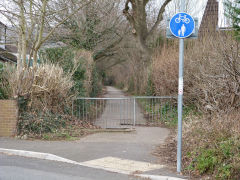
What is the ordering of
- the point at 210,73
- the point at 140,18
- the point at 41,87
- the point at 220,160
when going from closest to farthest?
the point at 220,160, the point at 210,73, the point at 41,87, the point at 140,18

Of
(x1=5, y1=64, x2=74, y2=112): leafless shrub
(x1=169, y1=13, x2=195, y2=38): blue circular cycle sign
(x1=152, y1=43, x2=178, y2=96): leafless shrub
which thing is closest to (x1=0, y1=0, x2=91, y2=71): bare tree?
(x1=5, y1=64, x2=74, y2=112): leafless shrub

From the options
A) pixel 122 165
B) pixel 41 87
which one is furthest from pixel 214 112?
pixel 41 87

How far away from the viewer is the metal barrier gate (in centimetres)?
1470

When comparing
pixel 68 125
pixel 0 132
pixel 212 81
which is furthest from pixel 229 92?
pixel 0 132

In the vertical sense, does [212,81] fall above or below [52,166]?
above

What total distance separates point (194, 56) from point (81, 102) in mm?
5166

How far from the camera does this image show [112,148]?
33.7ft

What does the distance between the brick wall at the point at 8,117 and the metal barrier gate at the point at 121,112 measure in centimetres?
295

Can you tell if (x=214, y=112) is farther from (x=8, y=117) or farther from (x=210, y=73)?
(x=8, y=117)

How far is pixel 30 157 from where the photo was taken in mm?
9297

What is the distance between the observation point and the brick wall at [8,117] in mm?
11922

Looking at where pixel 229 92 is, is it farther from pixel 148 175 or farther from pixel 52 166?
pixel 52 166

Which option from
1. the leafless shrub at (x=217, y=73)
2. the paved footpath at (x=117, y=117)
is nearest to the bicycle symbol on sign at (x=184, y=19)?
the leafless shrub at (x=217, y=73)

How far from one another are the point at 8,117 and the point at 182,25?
7.29 metres
